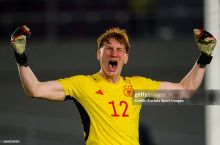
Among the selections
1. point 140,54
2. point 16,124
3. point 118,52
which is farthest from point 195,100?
A: point 140,54

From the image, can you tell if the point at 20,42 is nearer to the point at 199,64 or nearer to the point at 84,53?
the point at 199,64

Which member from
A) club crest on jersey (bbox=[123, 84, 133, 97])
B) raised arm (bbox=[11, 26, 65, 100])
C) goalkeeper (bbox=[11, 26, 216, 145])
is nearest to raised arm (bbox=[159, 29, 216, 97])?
goalkeeper (bbox=[11, 26, 216, 145])

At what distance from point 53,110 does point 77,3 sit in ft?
8.55

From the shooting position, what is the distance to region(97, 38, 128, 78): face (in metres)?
4.25

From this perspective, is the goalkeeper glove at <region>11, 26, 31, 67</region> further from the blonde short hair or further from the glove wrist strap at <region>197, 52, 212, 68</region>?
the glove wrist strap at <region>197, 52, 212, 68</region>

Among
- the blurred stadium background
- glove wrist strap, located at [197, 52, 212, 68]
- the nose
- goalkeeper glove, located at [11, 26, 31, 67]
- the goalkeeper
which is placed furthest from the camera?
the blurred stadium background

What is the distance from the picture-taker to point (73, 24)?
374 inches

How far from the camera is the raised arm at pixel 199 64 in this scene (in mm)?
4297

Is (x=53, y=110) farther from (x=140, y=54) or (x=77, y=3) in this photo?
(x=77, y=3)

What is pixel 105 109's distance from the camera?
4.15m

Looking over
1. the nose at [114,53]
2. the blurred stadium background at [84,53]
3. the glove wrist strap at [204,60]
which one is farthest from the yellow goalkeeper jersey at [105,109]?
the blurred stadium background at [84,53]

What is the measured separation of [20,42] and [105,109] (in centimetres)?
69

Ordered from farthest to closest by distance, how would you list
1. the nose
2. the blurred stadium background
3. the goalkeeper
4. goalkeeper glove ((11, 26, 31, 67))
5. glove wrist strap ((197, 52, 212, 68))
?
1. the blurred stadium background
2. glove wrist strap ((197, 52, 212, 68))
3. the nose
4. the goalkeeper
5. goalkeeper glove ((11, 26, 31, 67))

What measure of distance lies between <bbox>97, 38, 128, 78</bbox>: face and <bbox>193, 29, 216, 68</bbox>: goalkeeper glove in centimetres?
49
